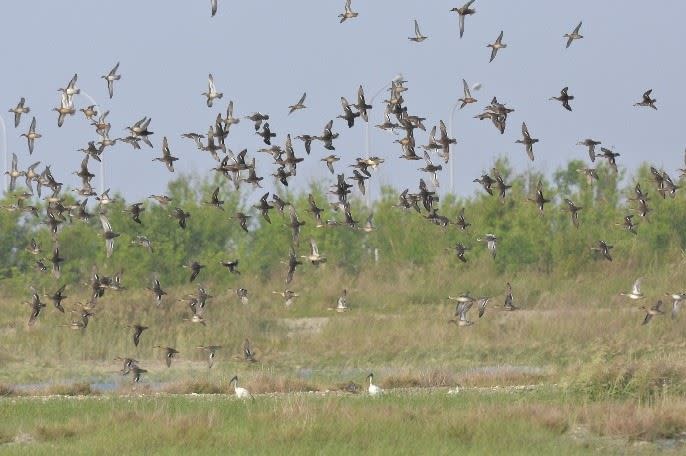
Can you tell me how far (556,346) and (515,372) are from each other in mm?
7440

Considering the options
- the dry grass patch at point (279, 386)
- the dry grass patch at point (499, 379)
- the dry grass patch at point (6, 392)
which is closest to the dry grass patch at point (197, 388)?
the dry grass patch at point (279, 386)

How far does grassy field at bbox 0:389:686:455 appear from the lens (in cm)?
2341

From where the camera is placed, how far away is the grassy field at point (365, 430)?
76.8 ft

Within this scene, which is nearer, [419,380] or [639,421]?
[639,421]

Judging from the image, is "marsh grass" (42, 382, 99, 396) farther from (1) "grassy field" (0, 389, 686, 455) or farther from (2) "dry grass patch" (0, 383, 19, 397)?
(1) "grassy field" (0, 389, 686, 455)

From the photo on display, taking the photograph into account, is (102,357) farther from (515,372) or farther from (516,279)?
(516,279)

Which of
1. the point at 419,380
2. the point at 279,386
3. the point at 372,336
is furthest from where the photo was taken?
the point at 372,336

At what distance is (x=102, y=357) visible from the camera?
48.0m

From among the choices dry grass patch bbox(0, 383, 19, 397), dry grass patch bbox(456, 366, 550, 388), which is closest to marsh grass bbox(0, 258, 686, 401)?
dry grass patch bbox(456, 366, 550, 388)

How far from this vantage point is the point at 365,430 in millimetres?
24344

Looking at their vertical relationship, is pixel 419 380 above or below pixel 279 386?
above

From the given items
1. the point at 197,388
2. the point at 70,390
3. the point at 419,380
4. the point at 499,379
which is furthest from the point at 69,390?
the point at 499,379

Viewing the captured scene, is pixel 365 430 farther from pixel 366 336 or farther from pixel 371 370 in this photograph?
pixel 366 336

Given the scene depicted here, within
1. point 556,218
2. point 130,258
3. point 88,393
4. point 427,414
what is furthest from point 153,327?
point 427,414
